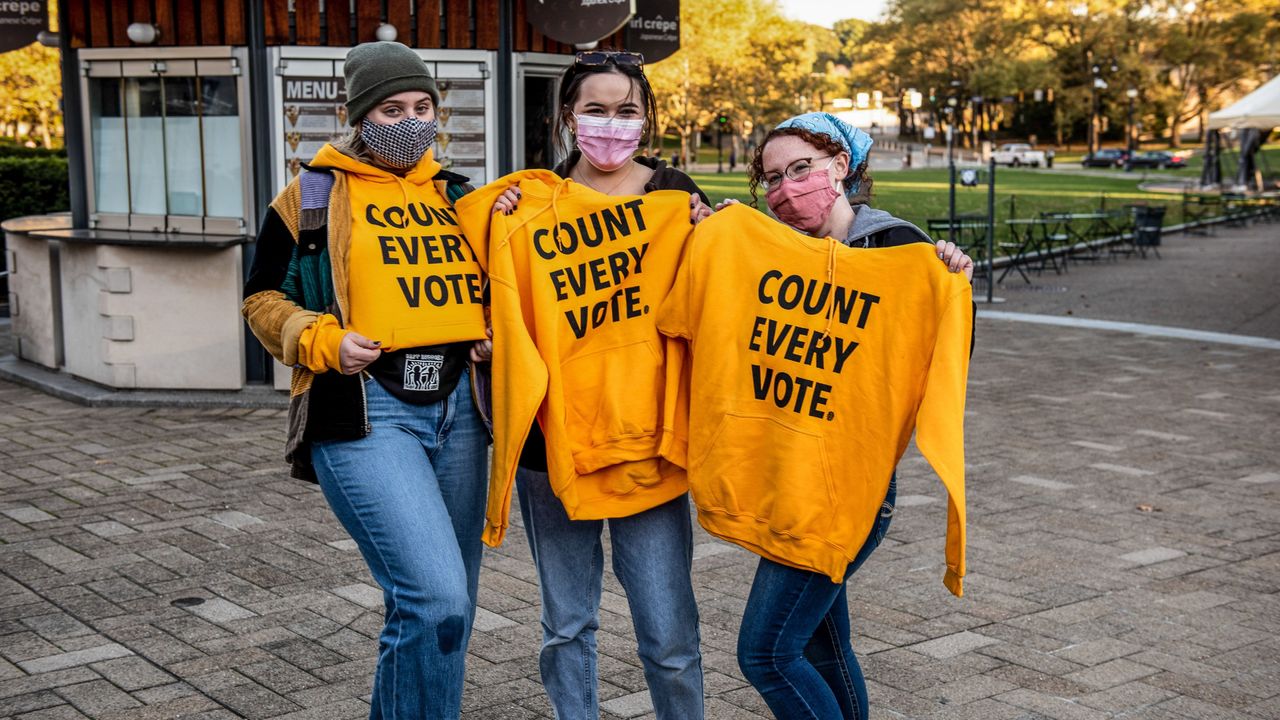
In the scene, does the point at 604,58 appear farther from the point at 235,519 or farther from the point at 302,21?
the point at 302,21

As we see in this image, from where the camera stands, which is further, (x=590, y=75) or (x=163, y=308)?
(x=163, y=308)

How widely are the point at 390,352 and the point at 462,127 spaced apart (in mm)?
6583

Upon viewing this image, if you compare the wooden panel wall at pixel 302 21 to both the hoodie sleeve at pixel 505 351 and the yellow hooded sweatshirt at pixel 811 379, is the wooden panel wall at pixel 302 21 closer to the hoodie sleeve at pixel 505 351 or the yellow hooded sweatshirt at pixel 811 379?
the hoodie sleeve at pixel 505 351

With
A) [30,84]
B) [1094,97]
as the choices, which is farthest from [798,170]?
[1094,97]

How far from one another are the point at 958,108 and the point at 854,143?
91959 millimetres

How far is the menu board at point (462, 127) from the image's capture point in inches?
370

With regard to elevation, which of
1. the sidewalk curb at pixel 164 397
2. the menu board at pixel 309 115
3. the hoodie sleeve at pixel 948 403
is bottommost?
the sidewalk curb at pixel 164 397

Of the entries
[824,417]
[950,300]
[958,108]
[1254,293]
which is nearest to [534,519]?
[824,417]

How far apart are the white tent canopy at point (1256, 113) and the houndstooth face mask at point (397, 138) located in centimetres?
1389

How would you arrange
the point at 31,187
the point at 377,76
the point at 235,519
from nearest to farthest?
the point at 377,76 < the point at 235,519 < the point at 31,187

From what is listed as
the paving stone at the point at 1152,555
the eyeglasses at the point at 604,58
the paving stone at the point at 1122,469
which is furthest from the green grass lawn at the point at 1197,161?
the eyeglasses at the point at 604,58

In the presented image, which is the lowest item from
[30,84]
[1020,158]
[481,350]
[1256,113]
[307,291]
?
[481,350]

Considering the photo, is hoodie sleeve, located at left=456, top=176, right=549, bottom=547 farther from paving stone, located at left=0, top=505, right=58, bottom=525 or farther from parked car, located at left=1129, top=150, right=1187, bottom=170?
parked car, located at left=1129, top=150, right=1187, bottom=170

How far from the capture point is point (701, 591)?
5.40 m
